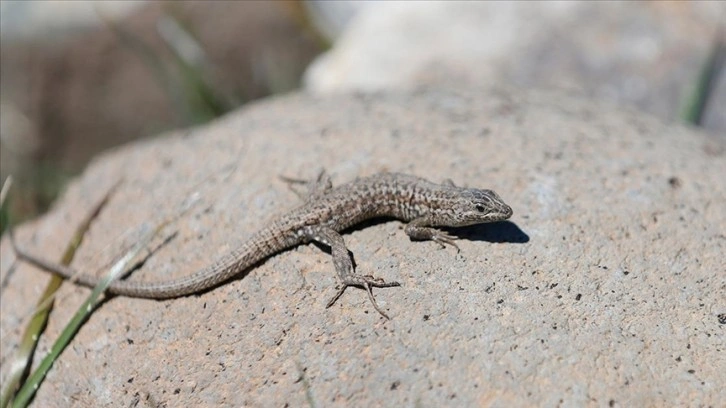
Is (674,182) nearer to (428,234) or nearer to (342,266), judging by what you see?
(428,234)

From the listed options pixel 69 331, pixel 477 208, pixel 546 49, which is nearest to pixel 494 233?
pixel 477 208

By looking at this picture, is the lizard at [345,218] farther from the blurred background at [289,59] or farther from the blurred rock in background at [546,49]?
the blurred rock in background at [546,49]

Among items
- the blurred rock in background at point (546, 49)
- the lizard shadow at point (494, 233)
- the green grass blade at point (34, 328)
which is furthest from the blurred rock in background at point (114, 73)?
the lizard shadow at point (494, 233)

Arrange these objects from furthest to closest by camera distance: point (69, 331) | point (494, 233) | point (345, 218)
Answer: point (345, 218) < point (494, 233) < point (69, 331)

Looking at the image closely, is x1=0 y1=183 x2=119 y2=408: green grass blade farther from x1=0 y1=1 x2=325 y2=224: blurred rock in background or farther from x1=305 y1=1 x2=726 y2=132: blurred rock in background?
x1=0 y1=1 x2=325 y2=224: blurred rock in background

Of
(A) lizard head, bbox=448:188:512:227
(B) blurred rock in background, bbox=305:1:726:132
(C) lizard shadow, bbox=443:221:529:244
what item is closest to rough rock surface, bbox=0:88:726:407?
(C) lizard shadow, bbox=443:221:529:244

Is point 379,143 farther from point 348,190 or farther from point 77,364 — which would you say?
point 77,364
